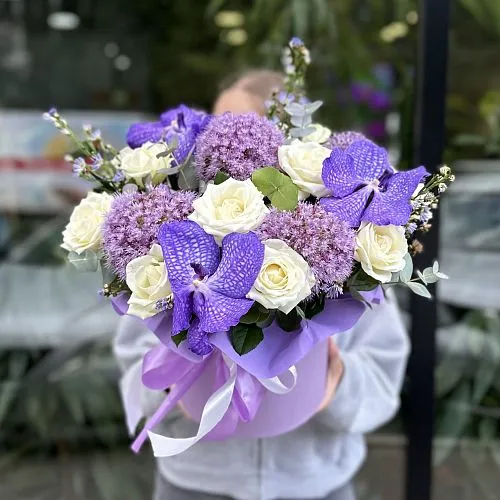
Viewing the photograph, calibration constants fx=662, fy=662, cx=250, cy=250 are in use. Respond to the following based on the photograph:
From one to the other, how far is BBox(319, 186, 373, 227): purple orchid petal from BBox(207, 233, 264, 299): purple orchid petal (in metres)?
0.10

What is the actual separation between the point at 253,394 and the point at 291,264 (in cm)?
25

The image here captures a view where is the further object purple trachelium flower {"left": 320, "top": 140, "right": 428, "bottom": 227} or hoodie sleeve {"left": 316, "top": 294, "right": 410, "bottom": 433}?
hoodie sleeve {"left": 316, "top": 294, "right": 410, "bottom": 433}

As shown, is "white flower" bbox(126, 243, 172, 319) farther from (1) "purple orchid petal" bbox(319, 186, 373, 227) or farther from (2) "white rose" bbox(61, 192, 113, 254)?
(1) "purple orchid petal" bbox(319, 186, 373, 227)

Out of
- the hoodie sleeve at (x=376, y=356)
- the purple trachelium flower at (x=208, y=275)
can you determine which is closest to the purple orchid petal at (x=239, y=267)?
the purple trachelium flower at (x=208, y=275)

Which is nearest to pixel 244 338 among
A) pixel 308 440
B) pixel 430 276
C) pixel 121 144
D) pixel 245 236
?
pixel 245 236

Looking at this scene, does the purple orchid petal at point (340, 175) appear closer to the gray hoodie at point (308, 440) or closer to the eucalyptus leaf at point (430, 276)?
the eucalyptus leaf at point (430, 276)

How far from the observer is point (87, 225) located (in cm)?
79

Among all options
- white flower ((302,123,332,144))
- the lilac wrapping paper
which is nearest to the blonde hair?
white flower ((302,123,332,144))

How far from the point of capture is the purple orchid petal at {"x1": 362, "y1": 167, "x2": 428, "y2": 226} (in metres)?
0.72

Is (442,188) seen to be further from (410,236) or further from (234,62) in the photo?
(234,62)

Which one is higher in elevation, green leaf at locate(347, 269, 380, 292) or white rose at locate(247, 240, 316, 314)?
white rose at locate(247, 240, 316, 314)

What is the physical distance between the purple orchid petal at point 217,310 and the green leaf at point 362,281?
0.51 ft

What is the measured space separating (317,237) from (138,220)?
0.19m

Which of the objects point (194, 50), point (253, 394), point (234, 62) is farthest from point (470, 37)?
point (253, 394)
